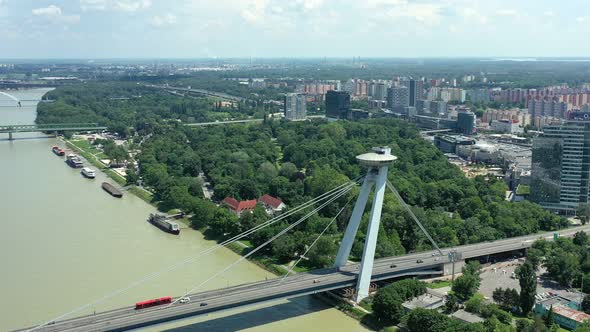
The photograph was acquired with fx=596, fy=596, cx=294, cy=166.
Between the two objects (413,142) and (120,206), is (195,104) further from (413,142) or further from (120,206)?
(120,206)

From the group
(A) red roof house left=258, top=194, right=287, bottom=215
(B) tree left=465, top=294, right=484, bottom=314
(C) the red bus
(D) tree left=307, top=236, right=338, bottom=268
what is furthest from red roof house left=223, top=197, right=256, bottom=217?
(B) tree left=465, top=294, right=484, bottom=314

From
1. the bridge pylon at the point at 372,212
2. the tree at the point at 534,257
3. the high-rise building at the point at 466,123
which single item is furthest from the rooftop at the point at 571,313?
the high-rise building at the point at 466,123

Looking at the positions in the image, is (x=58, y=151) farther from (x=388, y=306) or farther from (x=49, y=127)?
(x=388, y=306)

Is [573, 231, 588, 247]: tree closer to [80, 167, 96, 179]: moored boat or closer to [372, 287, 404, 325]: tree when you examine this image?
[372, 287, 404, 325]: tree

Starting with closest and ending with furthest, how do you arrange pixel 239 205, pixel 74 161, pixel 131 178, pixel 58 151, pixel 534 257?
pixel 534 257 → pixel 239 205 → pixel 131 178 → pixel 74 161 → pixel 58 151

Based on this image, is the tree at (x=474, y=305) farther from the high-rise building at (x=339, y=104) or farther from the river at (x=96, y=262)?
the high-rise building at (x=339, y=104)

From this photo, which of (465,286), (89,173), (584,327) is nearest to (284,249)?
(465,286)
